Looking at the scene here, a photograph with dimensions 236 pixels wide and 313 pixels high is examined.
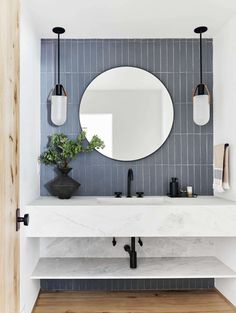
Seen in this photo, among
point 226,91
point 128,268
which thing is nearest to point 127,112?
point 226,91

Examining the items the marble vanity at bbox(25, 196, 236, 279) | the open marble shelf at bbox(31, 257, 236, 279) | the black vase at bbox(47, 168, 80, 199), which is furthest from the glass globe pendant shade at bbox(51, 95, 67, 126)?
the open marble shelf at bbox(31, 257, 236, 279)

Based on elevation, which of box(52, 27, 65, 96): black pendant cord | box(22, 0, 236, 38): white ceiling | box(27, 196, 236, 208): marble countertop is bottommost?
box(27, 196, 236, 208): marble countertop

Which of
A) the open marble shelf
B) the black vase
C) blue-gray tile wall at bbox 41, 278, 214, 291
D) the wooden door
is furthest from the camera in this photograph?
blue-gray tile wall at bbox 41, 278, 214, 291

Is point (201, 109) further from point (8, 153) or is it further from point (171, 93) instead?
point (8, 153)

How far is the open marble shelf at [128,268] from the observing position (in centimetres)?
248

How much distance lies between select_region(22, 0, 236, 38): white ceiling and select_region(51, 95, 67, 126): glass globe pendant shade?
58 cm

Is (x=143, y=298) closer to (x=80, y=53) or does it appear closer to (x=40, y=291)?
(x=40, y=291)

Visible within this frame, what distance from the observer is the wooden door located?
105 centimetres

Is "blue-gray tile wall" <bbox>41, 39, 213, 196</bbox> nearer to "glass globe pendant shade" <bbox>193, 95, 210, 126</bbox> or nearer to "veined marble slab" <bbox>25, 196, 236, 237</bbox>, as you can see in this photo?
"glass globe pendant shade" <bbox>193, 95, 210, 126</bbox>

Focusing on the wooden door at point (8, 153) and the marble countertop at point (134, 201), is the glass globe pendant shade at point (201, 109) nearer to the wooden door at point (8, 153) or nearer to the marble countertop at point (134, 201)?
the marble countertop at point (134, 201)

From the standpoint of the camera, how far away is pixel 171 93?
3039mm

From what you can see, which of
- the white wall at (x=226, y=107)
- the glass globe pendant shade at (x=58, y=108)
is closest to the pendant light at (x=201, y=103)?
the white wall at (x=226, y=107)

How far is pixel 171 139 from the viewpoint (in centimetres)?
303

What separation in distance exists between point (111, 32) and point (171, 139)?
1.08 meters
